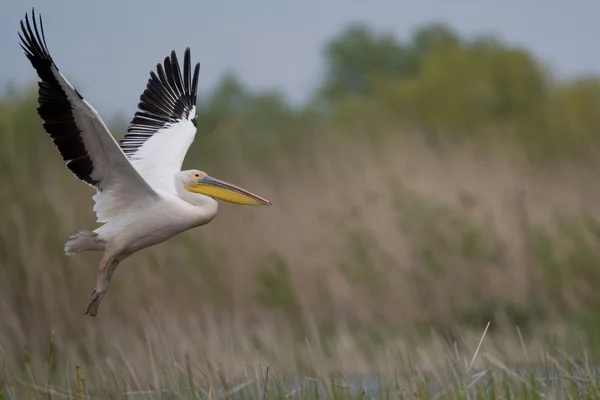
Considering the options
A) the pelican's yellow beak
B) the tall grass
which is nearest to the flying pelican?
the pelican's yellow beak

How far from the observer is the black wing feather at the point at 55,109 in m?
6.18

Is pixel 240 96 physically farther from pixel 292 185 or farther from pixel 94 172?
pixel 94 172

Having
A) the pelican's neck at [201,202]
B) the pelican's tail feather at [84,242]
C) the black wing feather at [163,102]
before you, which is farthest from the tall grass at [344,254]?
the pelican's neck at [201,202]

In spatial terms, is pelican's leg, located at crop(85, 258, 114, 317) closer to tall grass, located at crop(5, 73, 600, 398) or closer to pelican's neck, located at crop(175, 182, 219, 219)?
pelican's neck, located at crop(175, 182, 219, 219)

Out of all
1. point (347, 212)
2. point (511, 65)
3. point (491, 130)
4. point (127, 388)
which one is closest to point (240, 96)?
point (511, 65)

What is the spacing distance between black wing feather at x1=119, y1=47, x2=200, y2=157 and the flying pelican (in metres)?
0.18

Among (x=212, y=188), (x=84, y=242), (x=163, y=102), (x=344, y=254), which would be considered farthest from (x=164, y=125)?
(x=344, y=254)

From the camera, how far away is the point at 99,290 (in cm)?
678

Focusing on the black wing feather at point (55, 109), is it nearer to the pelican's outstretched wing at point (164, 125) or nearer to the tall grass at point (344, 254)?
the pelican's outstretched wing at point (164, 125)

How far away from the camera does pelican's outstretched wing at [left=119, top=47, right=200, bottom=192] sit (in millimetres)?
7602

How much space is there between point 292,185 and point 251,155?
29.8 inches

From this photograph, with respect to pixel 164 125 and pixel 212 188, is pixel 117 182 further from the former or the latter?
pixel 164 125

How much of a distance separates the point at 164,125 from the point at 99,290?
1.60m

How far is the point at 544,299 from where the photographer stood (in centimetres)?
1053
